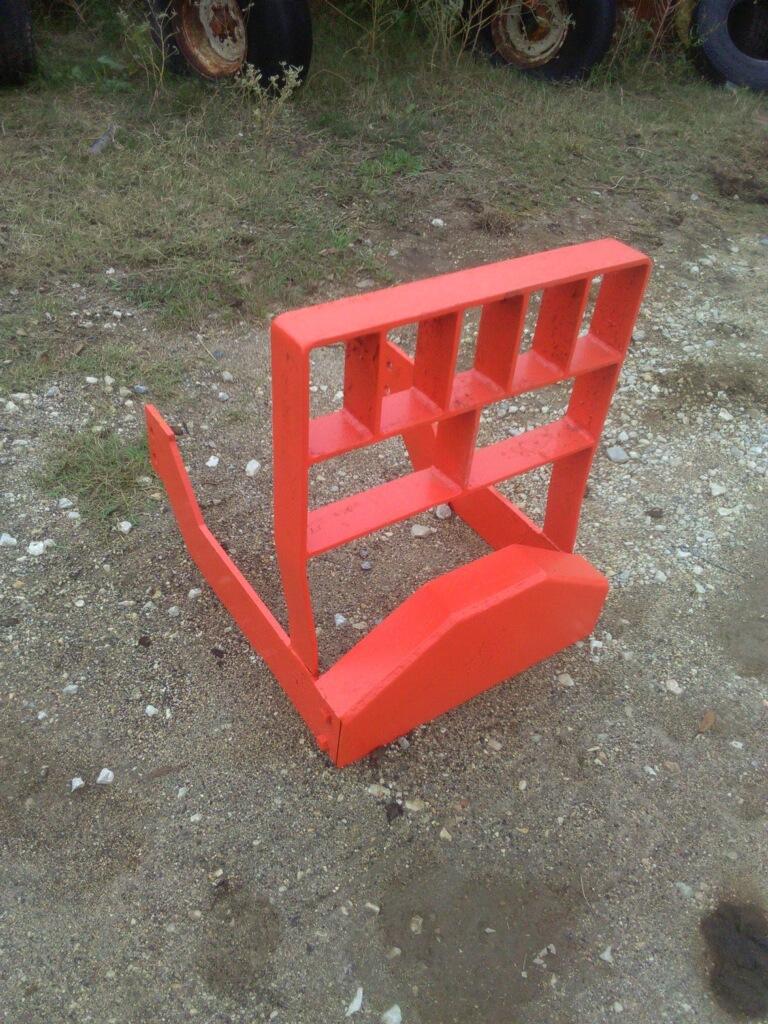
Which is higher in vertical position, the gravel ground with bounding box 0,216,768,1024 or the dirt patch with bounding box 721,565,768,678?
the dirt patch with bounding box 721,565,768,678

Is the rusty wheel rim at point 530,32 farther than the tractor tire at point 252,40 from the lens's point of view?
Yes

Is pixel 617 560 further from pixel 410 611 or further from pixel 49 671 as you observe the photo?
pixel 49 671

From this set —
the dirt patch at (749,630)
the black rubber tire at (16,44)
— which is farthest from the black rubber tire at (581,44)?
the dirt patch at (749,630)

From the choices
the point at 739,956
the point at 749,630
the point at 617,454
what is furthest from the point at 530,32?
the point at 739,956

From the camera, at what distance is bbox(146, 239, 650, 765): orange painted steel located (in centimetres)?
164

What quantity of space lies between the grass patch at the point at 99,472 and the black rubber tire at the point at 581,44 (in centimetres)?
456

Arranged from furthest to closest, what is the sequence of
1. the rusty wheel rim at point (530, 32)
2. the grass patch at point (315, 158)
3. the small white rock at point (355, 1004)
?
the rusty wheel rim at point (530, 32) < the grass patch at point (315, 158) < the small white rock at point (355, 1004)

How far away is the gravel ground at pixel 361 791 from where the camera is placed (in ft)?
6.10

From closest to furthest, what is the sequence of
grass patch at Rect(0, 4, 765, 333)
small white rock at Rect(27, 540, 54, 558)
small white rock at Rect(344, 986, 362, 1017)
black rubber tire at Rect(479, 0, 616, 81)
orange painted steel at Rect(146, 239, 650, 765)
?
orange painted steel at Rect(146, 239, 650, 765)
small white rock at Rect(344, 986, 362, 1017)
small white rock at Rect(27, 540, 54, 558)
grass patch at Rect(0, 4, 765, 333)
black rubber tire at Rect(479, 0, 616, 81)

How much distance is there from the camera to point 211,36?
17.3 feet

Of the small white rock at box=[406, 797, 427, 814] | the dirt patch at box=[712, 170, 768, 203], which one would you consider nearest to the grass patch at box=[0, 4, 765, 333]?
the dirt patch at box=[712, 170, 768, 203]

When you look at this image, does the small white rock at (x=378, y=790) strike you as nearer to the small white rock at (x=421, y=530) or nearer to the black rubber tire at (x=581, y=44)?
the small white rock at (x=421, y=530)

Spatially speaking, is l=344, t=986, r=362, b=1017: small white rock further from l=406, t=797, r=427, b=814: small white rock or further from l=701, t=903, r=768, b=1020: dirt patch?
l=701, t=903, r=768, b=1020: dirt patch

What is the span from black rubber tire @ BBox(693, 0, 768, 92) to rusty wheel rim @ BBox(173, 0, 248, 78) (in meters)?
3.49
